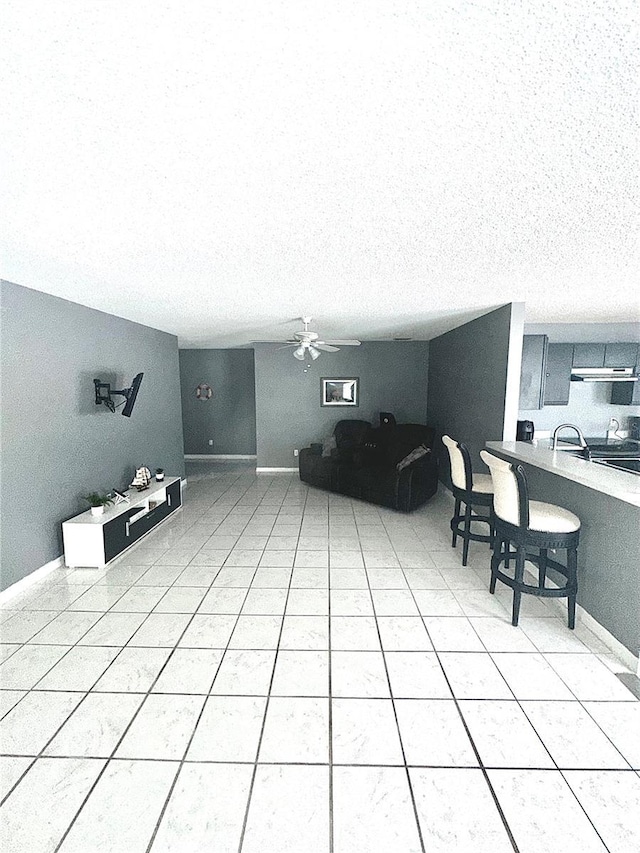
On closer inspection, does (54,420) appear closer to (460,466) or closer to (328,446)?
(460,466)

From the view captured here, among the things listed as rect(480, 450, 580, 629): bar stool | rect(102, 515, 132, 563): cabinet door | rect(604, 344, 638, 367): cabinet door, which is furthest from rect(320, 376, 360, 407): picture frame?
rect(480, 450, 580, 629): bar stool

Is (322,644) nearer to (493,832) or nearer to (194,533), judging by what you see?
(493,832)

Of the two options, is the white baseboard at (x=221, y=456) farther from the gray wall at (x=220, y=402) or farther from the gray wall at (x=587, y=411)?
the gray wall at (x=587, y=411)

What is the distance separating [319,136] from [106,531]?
3.44m

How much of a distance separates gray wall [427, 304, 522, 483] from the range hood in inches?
58.7

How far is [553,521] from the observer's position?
242 centimetres

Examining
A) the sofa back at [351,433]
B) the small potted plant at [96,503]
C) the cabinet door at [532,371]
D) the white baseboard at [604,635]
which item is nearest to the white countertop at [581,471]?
the white baseboard at [604,635]

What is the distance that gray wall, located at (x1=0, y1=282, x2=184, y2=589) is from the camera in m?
2.87

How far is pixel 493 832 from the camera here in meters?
1.35

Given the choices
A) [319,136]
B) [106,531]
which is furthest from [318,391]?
[319,136]

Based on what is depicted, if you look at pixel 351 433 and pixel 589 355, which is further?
pixel 351 433

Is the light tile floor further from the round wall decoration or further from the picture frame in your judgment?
the round wall decoration

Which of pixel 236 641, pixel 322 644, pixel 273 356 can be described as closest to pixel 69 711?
pixel 236 641

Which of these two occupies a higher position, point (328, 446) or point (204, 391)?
point (204, 391)
